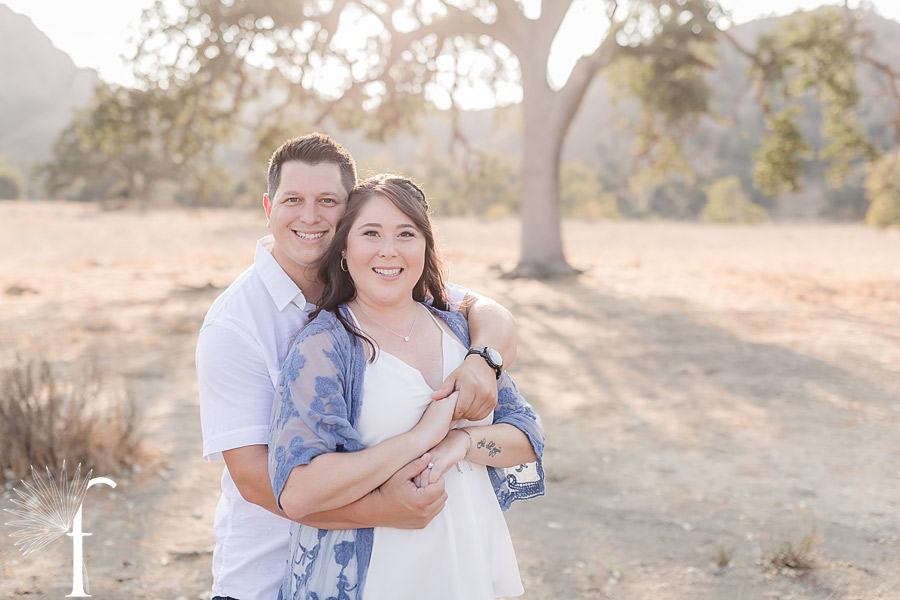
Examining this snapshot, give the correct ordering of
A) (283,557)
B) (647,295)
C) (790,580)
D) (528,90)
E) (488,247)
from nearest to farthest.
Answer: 1. (283,557)
2. (790,580)
3. (647,295)
4. (528,90)
5. (488,247)

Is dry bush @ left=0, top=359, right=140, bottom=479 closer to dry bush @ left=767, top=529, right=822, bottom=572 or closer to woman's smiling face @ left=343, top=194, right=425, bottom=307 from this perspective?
woman's smiling face @ left=343, top=194, right=425, bottom=307

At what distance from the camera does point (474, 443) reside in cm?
187

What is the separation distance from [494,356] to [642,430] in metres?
4.02

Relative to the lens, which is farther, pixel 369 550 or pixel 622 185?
pixel 622 185

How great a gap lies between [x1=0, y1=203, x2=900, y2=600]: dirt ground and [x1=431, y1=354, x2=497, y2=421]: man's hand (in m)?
0.43

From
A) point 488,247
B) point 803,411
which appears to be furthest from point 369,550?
point 488,247

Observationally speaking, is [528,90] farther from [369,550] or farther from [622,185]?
[622,185]

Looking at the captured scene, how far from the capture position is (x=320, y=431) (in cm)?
168

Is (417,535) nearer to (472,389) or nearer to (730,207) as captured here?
(472,389)

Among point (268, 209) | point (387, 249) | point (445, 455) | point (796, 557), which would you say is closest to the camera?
point (445, 455)

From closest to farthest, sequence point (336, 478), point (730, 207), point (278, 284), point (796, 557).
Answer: point (336, 478) < point (278, 284) < point (796, 557) < point (730, 207)

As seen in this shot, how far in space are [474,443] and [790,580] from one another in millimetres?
2423

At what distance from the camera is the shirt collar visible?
2.01m

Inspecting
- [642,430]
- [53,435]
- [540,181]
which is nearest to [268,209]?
[53,435]
